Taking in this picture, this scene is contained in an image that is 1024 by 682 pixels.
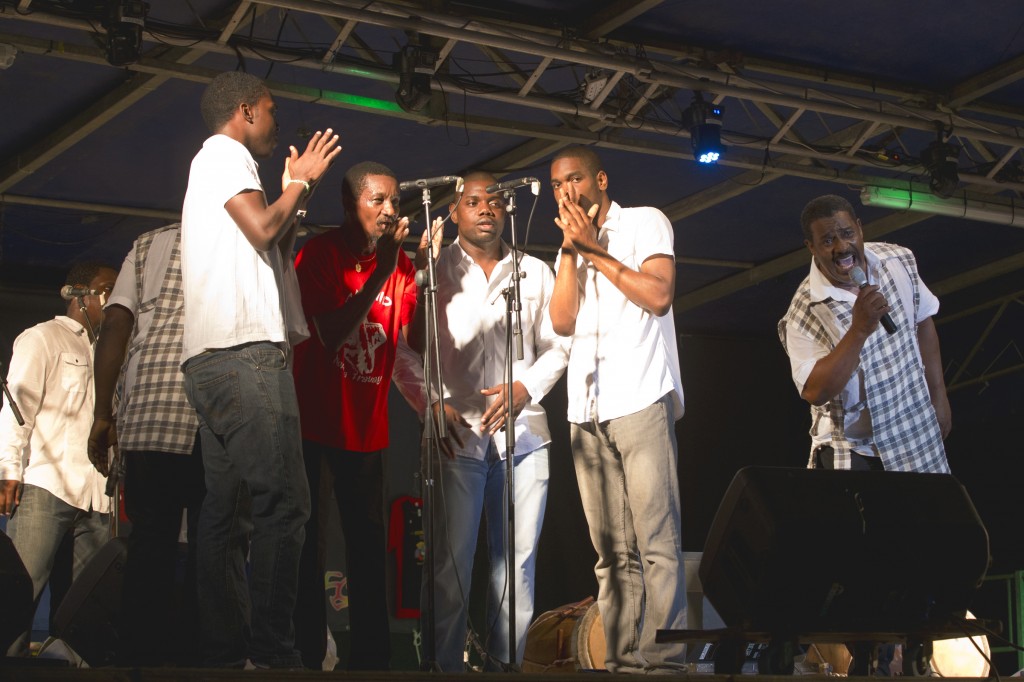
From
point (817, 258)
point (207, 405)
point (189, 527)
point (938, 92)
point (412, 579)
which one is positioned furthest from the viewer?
point (412, 579)

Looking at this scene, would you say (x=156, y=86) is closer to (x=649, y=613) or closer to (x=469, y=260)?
(x=469, y=260)

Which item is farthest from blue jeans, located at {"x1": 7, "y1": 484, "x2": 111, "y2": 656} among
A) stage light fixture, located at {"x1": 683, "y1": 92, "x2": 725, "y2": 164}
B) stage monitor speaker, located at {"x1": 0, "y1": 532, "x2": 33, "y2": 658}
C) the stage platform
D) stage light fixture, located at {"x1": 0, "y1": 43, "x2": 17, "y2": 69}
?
stage light fixture, located at {"x1": 683, "y1": 92, "x2": 725, "y2": 164}

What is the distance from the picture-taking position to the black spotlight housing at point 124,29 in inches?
228

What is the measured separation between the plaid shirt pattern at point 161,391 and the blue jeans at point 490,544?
1013 millimetres

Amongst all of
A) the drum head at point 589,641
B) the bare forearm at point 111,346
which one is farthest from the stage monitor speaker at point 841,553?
the drum head at point 589,641

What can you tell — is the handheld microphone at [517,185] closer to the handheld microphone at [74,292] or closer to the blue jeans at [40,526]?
the handheld microphone at [74,292]

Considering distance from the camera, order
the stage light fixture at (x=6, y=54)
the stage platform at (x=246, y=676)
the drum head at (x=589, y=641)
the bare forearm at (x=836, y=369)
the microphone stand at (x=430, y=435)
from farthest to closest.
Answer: the drum head at (x=589, y=641), the stage light fixture at (x=6, y=54), the bare forearm at (x=836, y=369), the microphone stand at (x=430, y=435), the stage platform at (x=246, y=676)

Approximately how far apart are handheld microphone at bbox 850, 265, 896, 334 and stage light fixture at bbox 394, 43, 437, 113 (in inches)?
116

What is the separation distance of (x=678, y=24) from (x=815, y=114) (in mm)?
1535

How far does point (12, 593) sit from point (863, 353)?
9.86 ft

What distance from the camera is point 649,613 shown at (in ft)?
13.1

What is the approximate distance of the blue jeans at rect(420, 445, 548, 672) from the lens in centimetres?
414

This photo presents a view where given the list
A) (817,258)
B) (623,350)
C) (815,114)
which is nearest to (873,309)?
(817,258)

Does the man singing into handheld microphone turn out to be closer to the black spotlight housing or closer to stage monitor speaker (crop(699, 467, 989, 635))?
stage monitor speaker (crop(699, 467, 989, 635))
